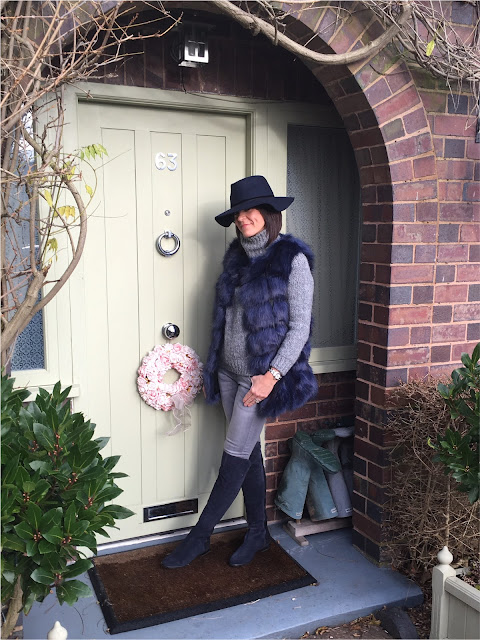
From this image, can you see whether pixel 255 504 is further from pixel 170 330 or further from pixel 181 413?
pixel 170 330

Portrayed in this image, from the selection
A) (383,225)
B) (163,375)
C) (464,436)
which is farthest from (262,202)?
(464,436)

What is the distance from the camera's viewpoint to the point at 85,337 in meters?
3.08

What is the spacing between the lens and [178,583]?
2.95 m

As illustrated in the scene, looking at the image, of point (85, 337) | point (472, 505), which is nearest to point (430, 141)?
point (472, 505)

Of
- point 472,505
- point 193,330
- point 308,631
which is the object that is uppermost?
point 193,330

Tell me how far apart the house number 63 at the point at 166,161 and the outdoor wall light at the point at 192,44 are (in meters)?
0.43

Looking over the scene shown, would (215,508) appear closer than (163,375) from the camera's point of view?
Yes

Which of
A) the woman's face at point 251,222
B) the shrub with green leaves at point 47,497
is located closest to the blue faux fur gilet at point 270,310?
the woman's face at point 251,222

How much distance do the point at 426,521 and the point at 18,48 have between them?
2.53 m

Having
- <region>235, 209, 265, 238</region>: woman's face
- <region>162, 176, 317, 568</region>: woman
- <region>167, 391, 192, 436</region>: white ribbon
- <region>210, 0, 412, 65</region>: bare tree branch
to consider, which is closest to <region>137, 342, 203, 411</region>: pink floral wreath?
<region>167, 391, 192, 436</region>: white ribbon

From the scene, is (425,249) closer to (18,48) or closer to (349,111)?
(349,111)

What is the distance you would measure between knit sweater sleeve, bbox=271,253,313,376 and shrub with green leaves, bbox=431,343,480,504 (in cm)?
64

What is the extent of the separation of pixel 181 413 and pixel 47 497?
1.46 meters

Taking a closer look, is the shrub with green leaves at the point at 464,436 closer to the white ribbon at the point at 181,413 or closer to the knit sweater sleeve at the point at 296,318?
the knit sweater sleeve at the point at 296,318
